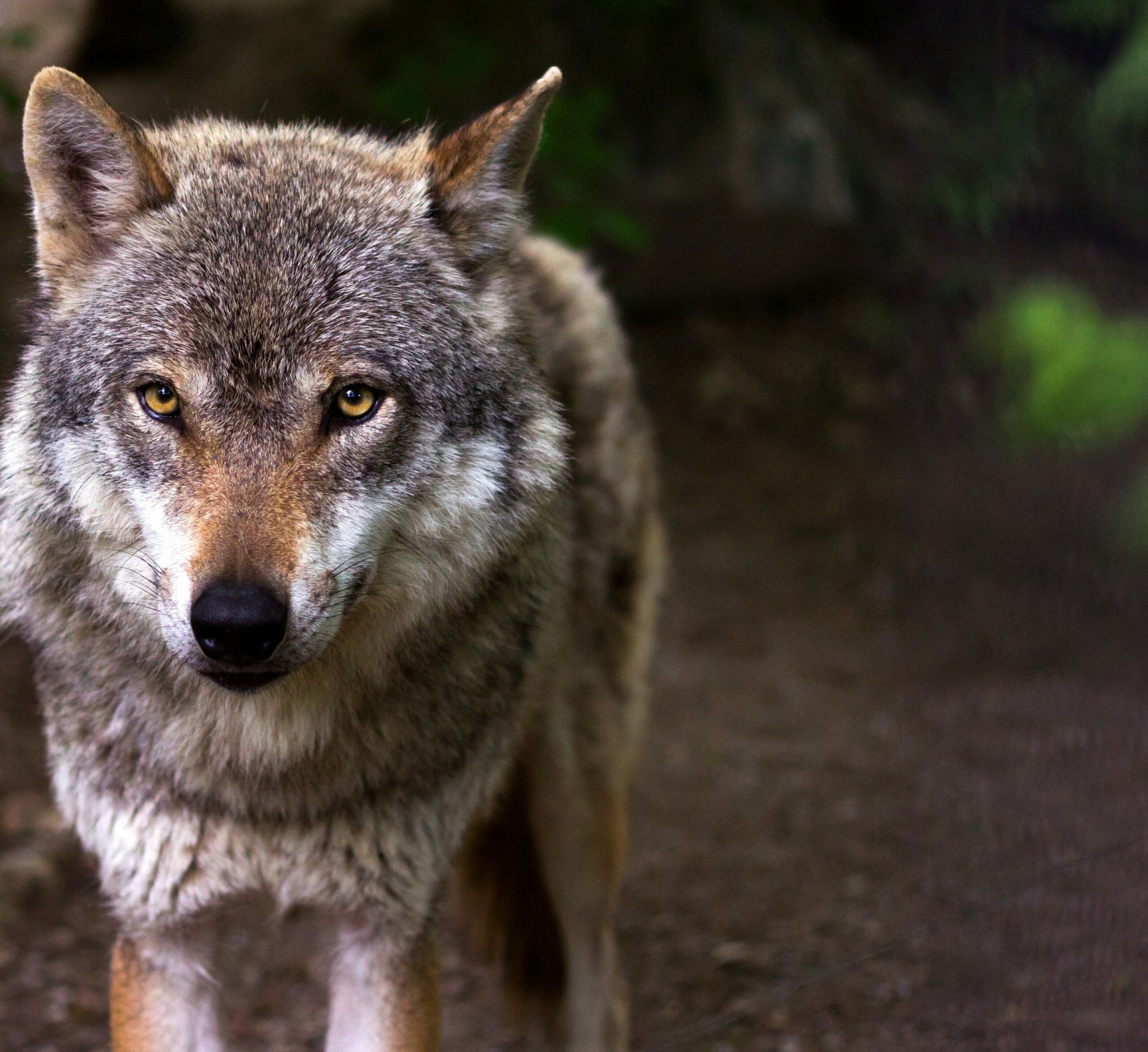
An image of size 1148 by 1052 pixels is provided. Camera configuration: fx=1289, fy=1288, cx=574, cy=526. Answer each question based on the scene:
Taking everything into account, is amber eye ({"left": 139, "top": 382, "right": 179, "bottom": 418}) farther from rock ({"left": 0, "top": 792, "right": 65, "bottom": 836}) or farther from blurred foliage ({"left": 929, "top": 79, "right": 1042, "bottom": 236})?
blurred foliage ({"left": 929, "top": 79, "right": 1042, "bottom": 236})

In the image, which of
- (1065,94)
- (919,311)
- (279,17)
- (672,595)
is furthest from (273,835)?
(919,311)

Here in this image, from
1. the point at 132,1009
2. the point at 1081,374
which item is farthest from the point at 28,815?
the point at 1081,374

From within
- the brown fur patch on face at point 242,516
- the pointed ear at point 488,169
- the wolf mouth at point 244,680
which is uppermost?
the pointed ear at point 488,169

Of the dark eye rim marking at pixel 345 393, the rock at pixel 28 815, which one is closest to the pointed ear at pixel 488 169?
the dark eye rim marking at pixel 345 393

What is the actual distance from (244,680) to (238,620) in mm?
201

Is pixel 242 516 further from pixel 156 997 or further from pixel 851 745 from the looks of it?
pixel 851 745

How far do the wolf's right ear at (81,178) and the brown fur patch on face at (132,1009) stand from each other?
56.6 inches

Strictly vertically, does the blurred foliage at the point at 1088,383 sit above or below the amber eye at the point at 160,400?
below

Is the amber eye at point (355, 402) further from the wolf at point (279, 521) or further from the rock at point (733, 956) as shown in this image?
the rock at point (733, 956)

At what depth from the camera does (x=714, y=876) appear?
5043mm

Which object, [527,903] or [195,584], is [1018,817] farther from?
[195,584]

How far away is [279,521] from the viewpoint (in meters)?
2.31

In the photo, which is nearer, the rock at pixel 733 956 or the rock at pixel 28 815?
the rock at pixel 733 956

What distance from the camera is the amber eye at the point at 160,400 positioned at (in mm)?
2449
